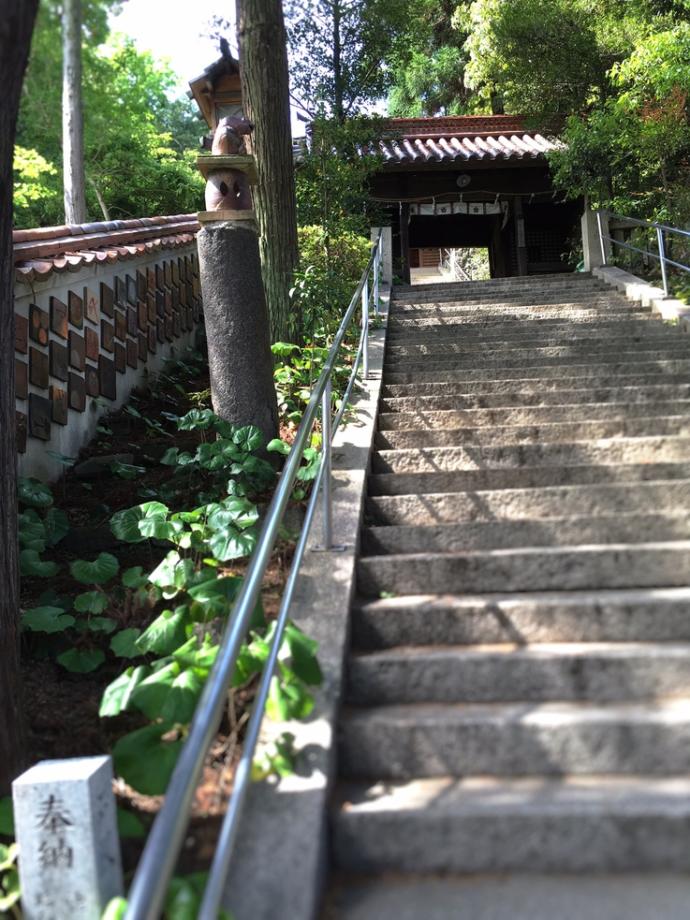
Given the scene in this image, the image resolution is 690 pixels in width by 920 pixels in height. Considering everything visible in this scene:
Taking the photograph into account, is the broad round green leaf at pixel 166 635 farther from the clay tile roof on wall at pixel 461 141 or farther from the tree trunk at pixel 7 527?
the clay tile roof on wall at pixel 461 141

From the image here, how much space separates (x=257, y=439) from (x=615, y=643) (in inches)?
85.0

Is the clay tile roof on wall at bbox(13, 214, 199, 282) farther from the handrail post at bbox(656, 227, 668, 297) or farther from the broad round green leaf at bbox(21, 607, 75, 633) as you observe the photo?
the handrail post at bbox(656, 227, 668, 297)

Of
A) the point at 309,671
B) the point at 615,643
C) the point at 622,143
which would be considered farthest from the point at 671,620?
the point at 622,143

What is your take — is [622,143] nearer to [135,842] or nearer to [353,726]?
[353,726]

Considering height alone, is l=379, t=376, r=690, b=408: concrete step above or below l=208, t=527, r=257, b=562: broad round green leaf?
above

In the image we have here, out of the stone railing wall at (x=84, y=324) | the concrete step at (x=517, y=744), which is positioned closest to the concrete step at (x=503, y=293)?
the stone railing wall at (x=84, y=324)

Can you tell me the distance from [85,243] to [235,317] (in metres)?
1.83

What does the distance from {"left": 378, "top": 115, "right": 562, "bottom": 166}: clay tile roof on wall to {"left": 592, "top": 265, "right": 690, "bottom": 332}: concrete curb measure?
2293 mm

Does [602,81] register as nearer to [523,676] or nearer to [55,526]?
[55,526]

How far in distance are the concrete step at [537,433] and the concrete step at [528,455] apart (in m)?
0.24

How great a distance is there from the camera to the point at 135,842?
2.15 metres

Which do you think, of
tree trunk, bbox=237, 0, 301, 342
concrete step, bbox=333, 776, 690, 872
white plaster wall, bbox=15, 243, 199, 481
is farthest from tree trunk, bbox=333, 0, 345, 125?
concrete step, bbox=333, 776, 690, 872

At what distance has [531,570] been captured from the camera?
3.08m

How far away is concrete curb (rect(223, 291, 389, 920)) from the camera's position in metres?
1.78
